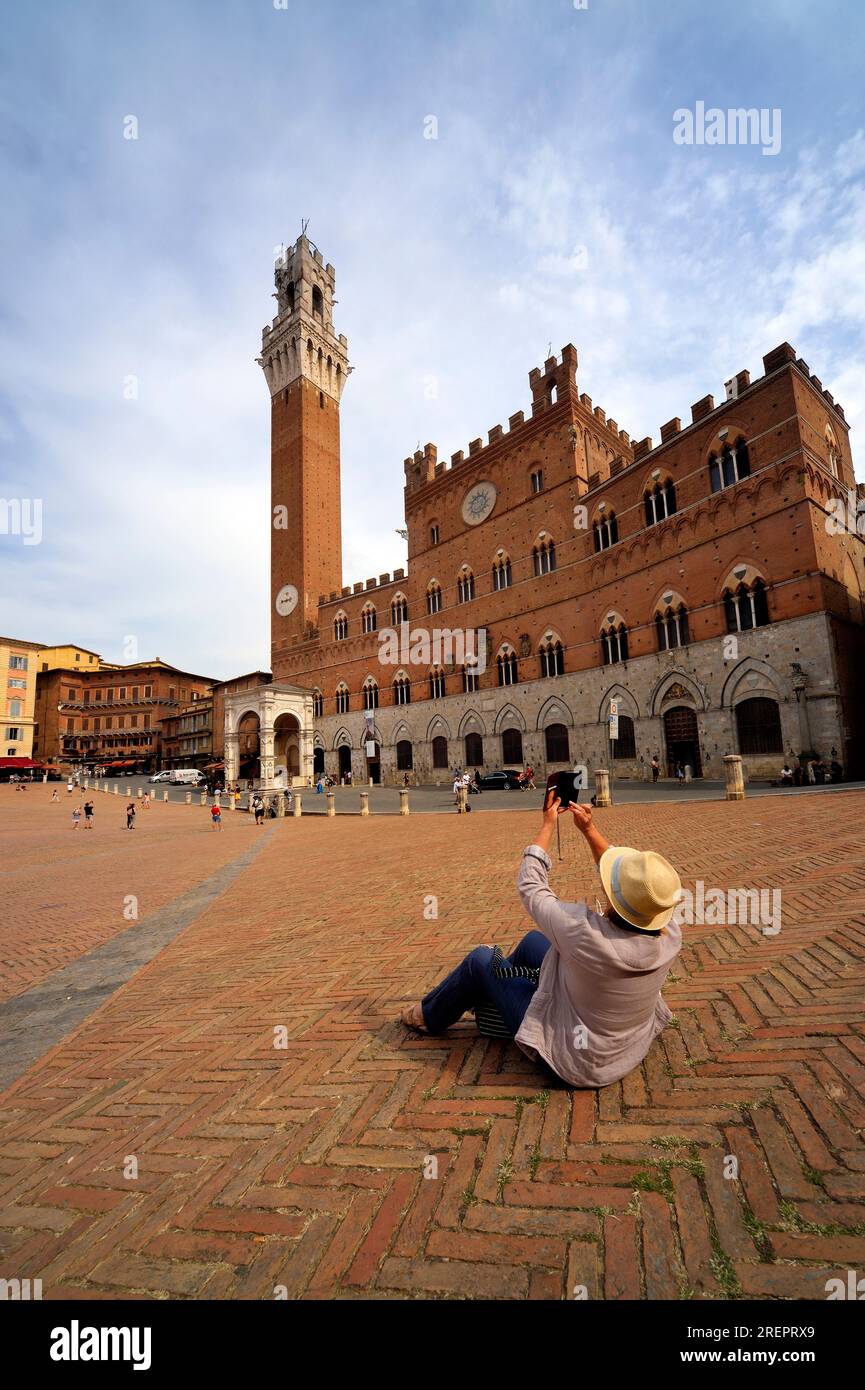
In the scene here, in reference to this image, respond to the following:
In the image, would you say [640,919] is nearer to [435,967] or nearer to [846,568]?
[435,967]

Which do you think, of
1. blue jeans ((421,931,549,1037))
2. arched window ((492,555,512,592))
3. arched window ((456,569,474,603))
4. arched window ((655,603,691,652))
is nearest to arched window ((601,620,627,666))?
arched window ((655,603,691,652))

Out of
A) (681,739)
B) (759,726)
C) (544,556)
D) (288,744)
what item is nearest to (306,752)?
(288,744)

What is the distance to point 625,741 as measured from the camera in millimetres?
24281

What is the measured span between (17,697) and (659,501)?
200ft

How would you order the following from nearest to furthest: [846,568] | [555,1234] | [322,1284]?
1. [322,1284]
2. [555,1234]
3. [846,568]

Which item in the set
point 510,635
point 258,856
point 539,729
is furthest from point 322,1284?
point 510,635

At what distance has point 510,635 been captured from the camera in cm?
3012

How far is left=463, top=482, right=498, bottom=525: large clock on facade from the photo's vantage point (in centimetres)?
3189

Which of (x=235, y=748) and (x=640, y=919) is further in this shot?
(x=235, y=748)

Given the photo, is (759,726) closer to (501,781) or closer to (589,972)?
(501,781)

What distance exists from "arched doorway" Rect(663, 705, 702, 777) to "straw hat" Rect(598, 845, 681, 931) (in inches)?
831

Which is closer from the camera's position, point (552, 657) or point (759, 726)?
point (759, 726)

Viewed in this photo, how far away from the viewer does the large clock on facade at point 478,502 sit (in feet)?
105
